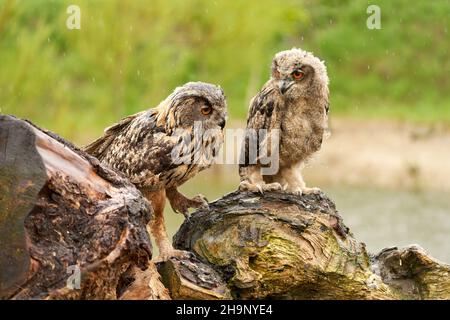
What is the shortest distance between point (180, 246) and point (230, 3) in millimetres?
14278

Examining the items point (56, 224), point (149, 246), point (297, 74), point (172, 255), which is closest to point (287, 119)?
point (297, 74)

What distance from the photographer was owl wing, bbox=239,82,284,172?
5391 mm

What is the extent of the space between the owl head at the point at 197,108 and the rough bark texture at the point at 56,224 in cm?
68

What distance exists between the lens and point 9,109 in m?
14.3

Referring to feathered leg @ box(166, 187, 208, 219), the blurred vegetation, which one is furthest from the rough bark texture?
the blurred vegetation

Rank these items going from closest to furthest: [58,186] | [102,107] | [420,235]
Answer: [58,186] < [420,235] < [102,107]

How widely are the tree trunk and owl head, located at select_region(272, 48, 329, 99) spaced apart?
2.11 feet

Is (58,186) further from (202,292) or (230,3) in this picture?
(230,3)

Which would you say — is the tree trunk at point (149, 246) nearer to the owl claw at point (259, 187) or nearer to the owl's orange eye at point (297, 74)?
the owl claw at point (259, 187)

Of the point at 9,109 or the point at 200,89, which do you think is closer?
the point at 200,89

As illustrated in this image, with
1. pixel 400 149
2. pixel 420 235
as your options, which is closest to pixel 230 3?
pixel 400 149

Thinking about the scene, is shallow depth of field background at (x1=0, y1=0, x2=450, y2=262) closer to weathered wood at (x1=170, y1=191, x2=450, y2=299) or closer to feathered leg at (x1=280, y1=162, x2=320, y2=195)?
feathered leg at (x1=280, y1=162, x2=320, y2=195)

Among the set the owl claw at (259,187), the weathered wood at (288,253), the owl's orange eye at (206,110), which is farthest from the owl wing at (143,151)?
the owl claw at (259,187)

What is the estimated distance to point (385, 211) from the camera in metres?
14.5
